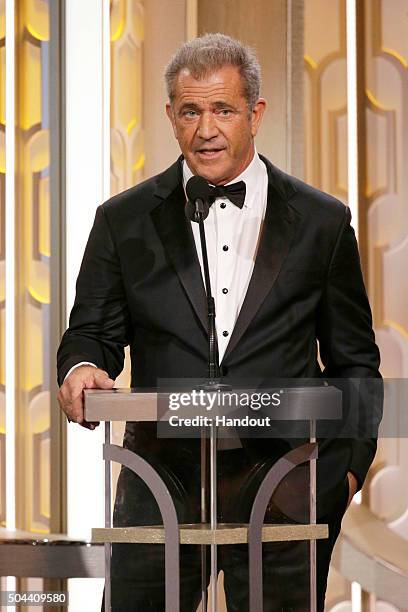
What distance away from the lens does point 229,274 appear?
213cm

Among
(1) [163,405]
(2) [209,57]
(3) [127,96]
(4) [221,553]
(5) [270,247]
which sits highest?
(3) [127,96]

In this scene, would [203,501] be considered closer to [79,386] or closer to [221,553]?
[221,553]

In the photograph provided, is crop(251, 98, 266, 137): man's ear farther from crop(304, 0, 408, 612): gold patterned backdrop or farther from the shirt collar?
crop(304, 0, 408, 612): gold patterned backdrop

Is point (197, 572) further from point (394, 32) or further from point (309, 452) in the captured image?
point (394, 32)

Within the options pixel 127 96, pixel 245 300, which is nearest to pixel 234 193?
pixel 245 300

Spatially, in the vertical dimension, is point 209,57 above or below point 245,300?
above

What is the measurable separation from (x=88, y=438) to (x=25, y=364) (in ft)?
0.97

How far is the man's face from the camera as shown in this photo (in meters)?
2.10

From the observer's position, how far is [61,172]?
10.6 feet

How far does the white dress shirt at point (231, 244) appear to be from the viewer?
211 centimetres

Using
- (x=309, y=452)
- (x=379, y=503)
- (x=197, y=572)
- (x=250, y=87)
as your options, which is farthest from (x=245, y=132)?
(x=379, y=503)

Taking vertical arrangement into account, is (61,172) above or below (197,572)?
above

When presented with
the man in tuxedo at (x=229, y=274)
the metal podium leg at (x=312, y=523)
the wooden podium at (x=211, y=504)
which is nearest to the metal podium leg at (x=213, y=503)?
the wooden podium at (x=211, y=504)

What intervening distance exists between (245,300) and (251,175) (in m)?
0.33
